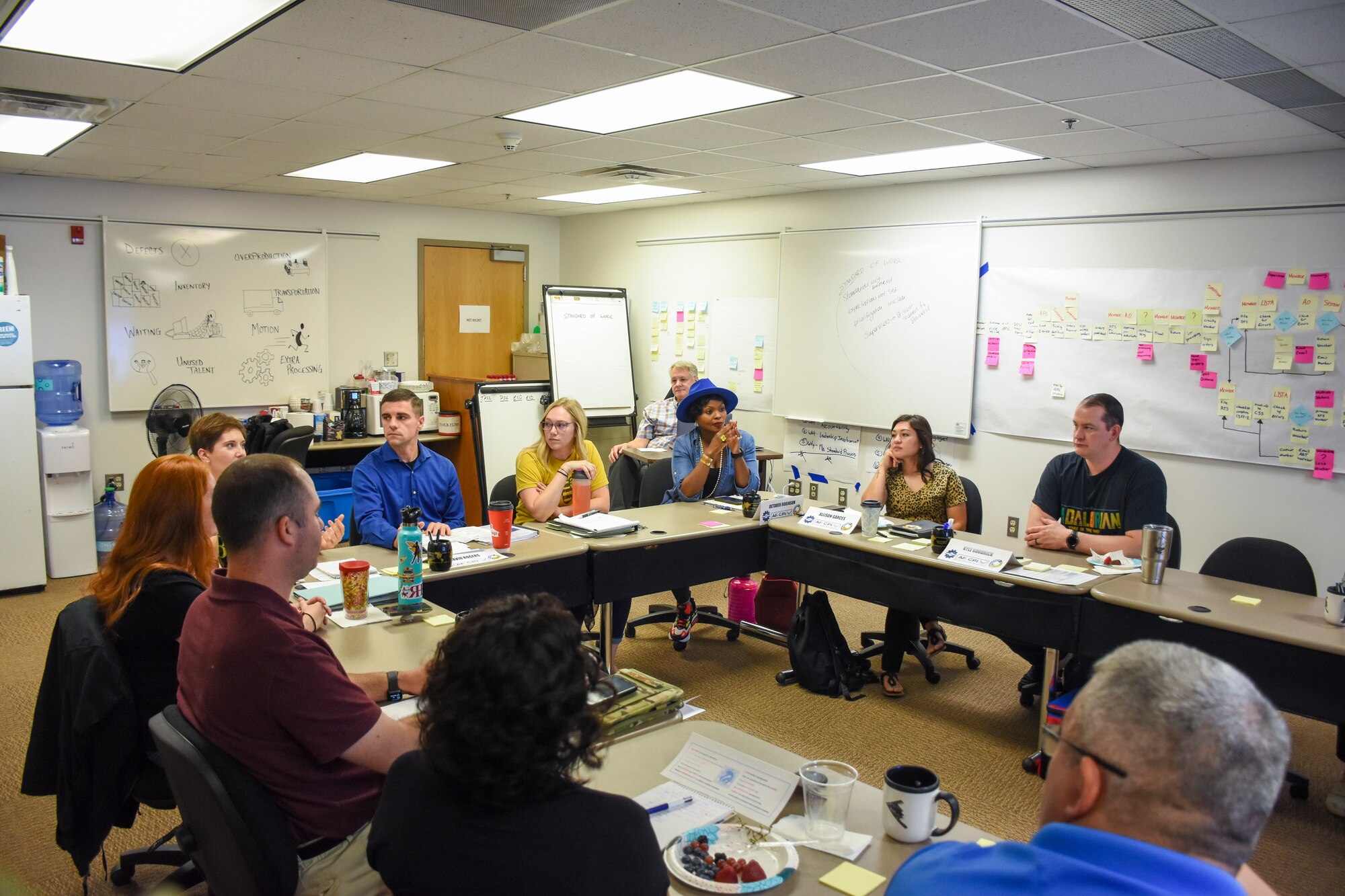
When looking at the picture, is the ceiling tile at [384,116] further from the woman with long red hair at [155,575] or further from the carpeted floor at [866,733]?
the carpeted floor at [866,733]

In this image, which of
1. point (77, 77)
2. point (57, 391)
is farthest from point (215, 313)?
point (77, 77)

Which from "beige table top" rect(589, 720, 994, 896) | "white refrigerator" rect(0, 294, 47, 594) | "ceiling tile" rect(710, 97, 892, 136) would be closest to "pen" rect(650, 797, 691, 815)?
"beige table top" rect(589, 720, 994, 896)

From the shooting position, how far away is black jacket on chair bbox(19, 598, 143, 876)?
6.76ft

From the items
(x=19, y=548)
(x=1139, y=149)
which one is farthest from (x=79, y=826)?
(x=1139, y=149)

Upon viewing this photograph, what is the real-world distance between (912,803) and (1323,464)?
3.76 metres

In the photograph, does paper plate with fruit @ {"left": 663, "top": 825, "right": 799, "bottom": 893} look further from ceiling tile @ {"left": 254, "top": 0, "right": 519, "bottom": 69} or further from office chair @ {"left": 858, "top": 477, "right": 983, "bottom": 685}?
office chair @ {"left": 858, "top": 477, "right": 983, "bottom": 685}

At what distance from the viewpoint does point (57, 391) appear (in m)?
5.73

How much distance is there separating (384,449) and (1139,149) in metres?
3.69

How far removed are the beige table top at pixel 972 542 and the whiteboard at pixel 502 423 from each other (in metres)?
2.75

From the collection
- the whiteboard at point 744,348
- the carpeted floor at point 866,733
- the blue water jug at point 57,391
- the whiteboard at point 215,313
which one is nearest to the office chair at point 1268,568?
the carpeted floor at point 866,733

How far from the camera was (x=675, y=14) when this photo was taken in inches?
102

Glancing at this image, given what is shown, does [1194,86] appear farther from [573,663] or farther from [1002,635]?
[573,663]

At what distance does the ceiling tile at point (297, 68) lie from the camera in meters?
2.97

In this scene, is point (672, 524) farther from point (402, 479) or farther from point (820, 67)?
point (820, 67)
